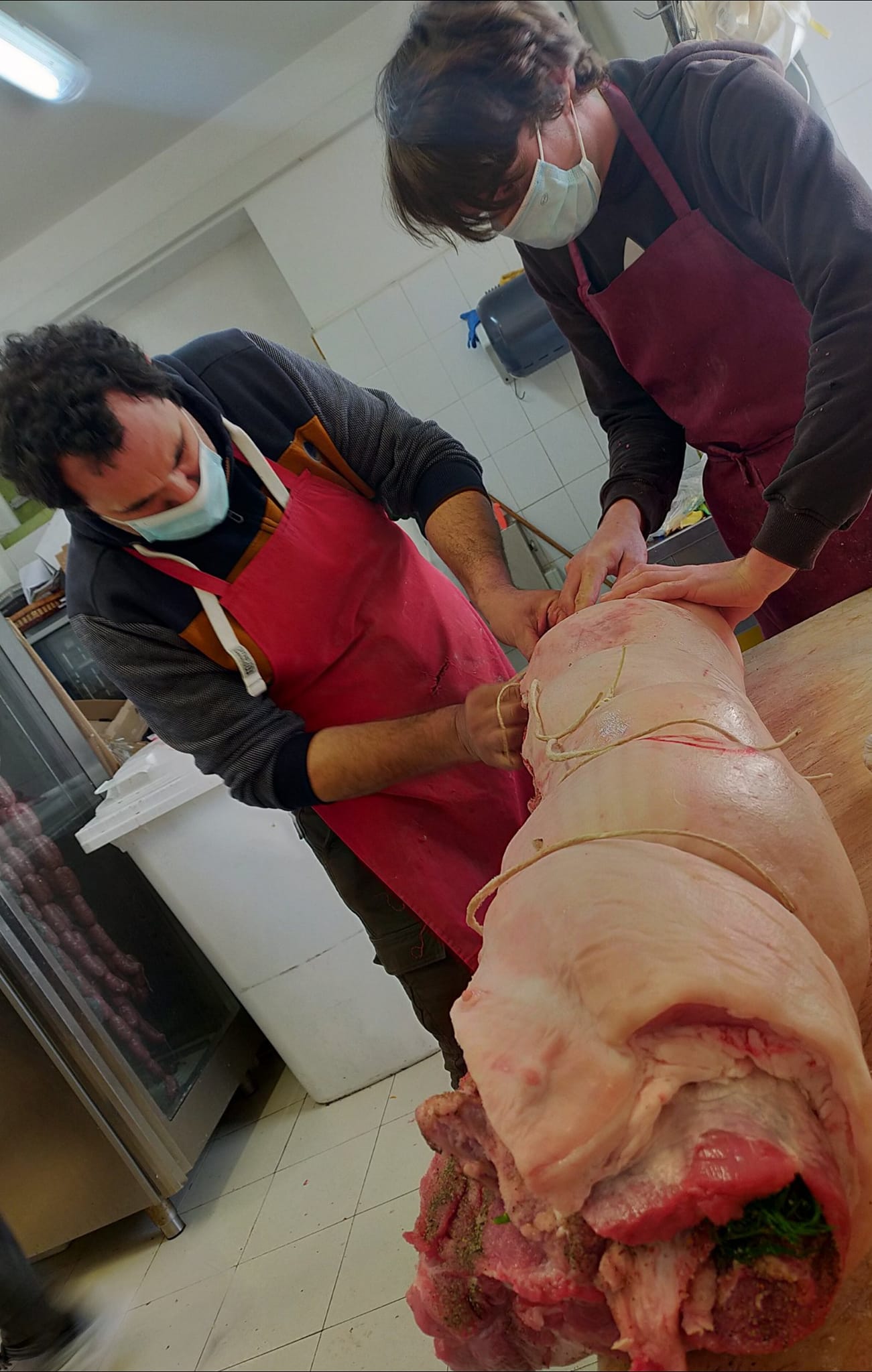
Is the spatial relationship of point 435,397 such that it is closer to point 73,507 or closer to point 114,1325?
point 73,507

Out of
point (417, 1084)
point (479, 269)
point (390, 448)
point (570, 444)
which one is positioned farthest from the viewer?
point (479, 269)

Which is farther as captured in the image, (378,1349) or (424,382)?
(424,382)

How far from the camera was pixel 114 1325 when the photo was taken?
2.08ft

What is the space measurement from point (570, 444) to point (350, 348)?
1216 mm

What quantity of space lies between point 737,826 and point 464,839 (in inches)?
29.7

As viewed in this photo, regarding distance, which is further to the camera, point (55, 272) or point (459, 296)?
point (459, 296)

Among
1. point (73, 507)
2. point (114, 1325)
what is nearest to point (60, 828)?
point (73, 507)

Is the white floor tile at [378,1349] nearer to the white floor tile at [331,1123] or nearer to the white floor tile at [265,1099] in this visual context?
the white floor tile at [331,1123]

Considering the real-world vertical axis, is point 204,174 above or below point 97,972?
above

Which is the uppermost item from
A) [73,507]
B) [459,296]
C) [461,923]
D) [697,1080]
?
[459,296]

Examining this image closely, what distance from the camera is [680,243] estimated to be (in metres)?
1.16

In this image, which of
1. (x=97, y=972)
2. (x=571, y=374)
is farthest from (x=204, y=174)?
(x=571, y=374)

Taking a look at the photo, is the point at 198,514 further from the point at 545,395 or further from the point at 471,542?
the point at 545,395

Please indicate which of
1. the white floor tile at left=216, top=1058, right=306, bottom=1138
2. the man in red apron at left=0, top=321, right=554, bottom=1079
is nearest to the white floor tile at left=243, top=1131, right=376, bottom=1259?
the man in red apron at left=0, top=321, right=554, bottom=1079
